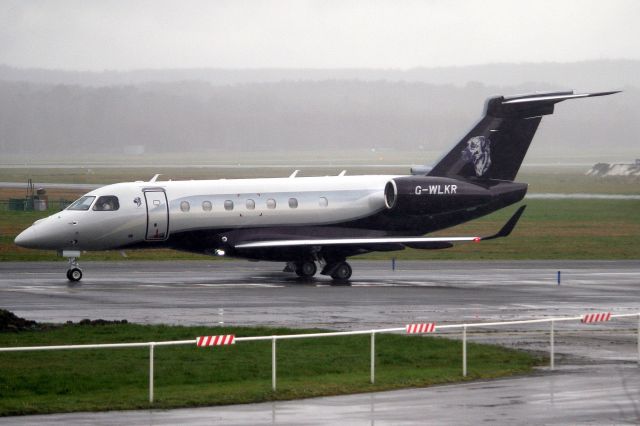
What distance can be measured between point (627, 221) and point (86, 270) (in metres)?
38.7

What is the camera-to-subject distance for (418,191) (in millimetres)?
42844

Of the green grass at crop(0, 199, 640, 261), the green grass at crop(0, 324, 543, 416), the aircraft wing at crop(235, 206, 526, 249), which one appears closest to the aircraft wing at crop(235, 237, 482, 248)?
the aircraft wing at crop(235, 206, 526, 249)

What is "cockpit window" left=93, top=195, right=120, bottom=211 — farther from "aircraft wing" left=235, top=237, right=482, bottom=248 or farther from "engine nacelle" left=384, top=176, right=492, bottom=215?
"engine nacelle" left=384, top=176, right=492, bottom=215

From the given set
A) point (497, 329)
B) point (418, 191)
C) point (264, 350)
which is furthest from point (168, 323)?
point (418, 191)

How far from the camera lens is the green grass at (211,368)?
19391mm

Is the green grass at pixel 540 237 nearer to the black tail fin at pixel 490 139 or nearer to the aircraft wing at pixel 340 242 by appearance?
the black tail fin at pixel 490 139

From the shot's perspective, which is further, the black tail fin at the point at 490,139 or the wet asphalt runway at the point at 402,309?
the black tail fin at the point at 490,139

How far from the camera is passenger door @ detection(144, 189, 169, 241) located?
40094 millimetres

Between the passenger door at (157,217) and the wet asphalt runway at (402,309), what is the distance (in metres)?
1.59

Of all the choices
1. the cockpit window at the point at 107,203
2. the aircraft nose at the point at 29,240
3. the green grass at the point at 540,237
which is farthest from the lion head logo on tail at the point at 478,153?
the aircraft nose at the point at 29,240

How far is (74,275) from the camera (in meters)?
39.8

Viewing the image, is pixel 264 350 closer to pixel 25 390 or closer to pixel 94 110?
pixel 25 390

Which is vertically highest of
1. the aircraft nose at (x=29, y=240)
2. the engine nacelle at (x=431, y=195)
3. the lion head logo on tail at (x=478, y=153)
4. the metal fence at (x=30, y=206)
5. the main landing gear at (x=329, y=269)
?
the metal fence at (x=30, y=206)

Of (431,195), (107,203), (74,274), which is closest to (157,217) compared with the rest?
(107,203)
